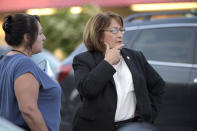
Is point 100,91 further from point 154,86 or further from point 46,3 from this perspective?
point 46,3

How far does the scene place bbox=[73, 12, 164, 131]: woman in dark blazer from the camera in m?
3.57

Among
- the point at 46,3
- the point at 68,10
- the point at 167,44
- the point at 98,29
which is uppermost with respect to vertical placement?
the point at 98,29

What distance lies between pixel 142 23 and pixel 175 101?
100cm

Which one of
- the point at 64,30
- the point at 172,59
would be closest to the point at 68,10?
the point at 64,30

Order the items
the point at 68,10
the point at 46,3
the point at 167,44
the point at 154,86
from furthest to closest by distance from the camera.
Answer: the point at 46,3 → the point at 68,10 → the point at 167,44 → the point at 154,86

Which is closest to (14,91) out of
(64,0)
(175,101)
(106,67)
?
(106,67)

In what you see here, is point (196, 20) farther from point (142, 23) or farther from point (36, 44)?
point (36, 44)

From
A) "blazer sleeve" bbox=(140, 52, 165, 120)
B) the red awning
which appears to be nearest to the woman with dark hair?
"blazer sleeve" bbox=(140, 52, 165, 120)

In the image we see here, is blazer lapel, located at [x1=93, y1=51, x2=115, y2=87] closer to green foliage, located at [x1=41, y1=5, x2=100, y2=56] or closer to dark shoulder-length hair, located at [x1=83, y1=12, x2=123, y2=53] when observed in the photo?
dark shoulder-length hair, located at [x1=83, y1=12, x2=123, y2=53]

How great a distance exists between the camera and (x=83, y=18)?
1545 centimetres

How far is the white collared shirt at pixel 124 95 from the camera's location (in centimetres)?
362

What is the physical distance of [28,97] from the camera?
3.20 m

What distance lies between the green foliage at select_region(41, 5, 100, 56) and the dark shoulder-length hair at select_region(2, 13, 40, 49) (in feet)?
37.5

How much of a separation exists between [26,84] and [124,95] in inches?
29.0
